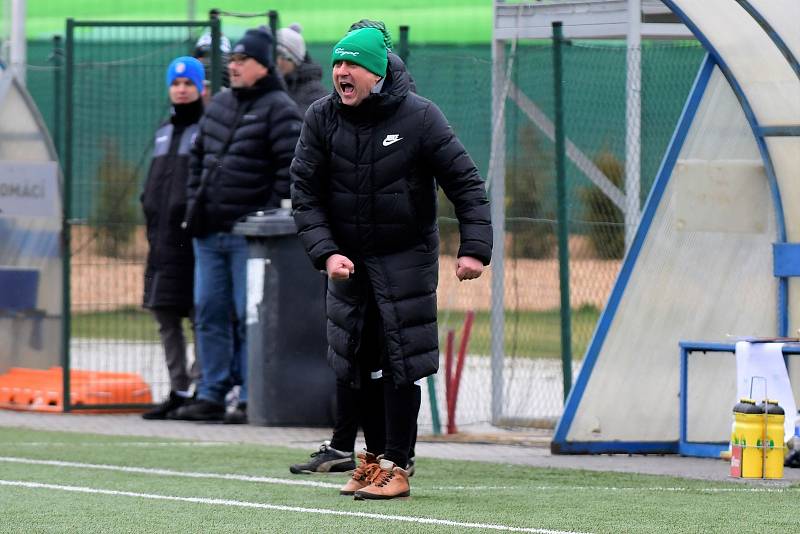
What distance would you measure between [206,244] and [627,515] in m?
5.07

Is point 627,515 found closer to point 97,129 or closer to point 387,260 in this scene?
point 387,260

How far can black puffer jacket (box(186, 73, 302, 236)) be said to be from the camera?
37.6 feet

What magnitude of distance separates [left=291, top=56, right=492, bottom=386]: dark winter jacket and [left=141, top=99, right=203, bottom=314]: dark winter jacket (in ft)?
14.1

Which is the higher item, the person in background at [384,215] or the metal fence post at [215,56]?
the metal fence post at [215,56]

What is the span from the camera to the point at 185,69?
11992 millimetres

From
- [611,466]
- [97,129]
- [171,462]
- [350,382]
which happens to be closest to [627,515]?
[350,382]

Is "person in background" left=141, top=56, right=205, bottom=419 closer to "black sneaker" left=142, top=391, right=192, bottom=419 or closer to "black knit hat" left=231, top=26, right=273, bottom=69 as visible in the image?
"black sneaker" left=142, top=391, right=192, bottom=419

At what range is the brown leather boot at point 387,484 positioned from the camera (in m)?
7.64

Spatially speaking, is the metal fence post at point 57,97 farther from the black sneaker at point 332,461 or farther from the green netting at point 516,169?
the black sneaker at point 332,461

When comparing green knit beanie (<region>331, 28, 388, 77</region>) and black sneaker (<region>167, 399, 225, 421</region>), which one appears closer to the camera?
green knit beanie (<region>331, 28, 388, 77</region>)

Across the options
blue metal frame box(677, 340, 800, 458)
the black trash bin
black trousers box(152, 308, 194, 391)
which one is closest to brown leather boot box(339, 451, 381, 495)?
blue metal frame box(677, 340, 800, 458)

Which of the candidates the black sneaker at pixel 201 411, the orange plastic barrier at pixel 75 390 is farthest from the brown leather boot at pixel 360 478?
the orange plastic barrier at pixel 75 390

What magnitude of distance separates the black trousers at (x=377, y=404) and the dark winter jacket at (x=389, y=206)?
0.22ft

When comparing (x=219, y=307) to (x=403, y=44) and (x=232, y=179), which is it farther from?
(x=403, y=44)
